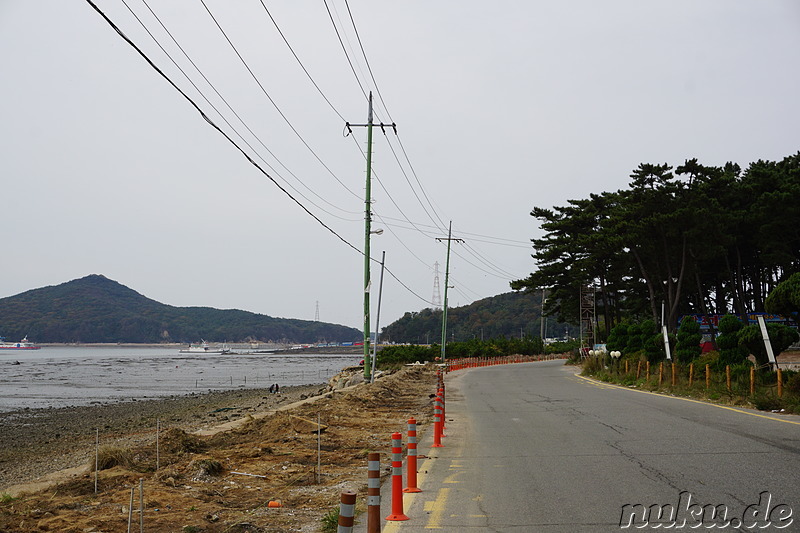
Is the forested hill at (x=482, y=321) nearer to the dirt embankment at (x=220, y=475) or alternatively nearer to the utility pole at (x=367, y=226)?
the utility pole at (x=367, y=226)

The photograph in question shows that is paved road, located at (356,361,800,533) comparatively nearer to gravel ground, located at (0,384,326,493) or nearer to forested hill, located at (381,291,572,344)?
gravel ground, located at (0,384,326,493)

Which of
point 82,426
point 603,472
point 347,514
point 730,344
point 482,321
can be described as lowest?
point 82,426

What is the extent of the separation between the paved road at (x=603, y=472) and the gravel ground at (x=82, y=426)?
8.32 meters

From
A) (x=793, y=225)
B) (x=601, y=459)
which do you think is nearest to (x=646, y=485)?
(x=601, y=459)

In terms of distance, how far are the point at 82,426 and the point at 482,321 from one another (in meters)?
133

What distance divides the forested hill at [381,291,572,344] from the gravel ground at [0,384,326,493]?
112045 millimetres

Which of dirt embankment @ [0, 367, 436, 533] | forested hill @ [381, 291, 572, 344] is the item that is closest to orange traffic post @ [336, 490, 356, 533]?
dirt embankment @ [0, 367, 436, 533]

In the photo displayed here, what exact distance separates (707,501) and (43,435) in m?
27.2

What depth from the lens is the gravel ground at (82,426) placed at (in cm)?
1970

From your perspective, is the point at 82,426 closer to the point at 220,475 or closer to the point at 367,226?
the point at 367,226

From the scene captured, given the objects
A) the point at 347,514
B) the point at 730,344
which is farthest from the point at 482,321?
the point at 347,514

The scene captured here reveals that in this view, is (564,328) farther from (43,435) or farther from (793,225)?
(43,435)

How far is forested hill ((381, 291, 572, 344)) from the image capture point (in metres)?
156

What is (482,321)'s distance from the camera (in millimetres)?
160125
